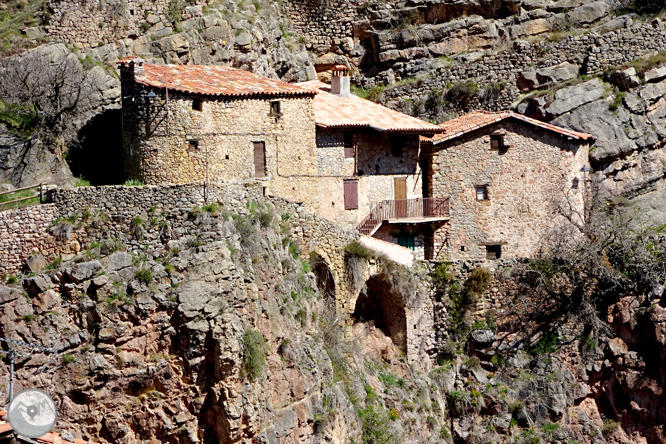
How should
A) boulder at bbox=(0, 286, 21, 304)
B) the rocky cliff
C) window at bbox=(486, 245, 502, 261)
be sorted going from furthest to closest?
window at bbox=(486, 245, 502, 261) → the rocky cliff → boulder at bbox=(0, 286, 21, 304)

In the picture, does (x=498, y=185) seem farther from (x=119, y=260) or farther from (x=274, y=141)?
(x=119, y=260)

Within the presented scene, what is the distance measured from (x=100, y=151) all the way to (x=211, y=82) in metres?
5.22

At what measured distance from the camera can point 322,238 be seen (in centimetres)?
4838

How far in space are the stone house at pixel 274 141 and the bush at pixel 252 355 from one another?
6717 mm

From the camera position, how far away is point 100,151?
50.7m

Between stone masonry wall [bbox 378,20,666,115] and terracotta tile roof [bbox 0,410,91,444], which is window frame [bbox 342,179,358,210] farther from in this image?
terracotta tile roof [bbox 0,410,91,444]

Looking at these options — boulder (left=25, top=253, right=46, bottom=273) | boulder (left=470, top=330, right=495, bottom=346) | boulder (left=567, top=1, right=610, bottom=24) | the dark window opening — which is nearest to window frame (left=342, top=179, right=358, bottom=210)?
the dark window opening

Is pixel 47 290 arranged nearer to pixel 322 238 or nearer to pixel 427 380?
pixel 322 238

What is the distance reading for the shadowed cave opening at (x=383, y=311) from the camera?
51.4m

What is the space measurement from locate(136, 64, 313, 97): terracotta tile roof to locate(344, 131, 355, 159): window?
3433 millimetres

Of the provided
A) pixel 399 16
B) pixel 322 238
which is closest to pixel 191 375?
pixel 322 238

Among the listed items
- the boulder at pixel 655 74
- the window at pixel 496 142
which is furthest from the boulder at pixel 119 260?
the boulder at pixel 655 74

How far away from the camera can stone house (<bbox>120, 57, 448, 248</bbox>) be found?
155 ft

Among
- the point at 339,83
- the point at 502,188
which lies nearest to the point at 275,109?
the point at 339,83
